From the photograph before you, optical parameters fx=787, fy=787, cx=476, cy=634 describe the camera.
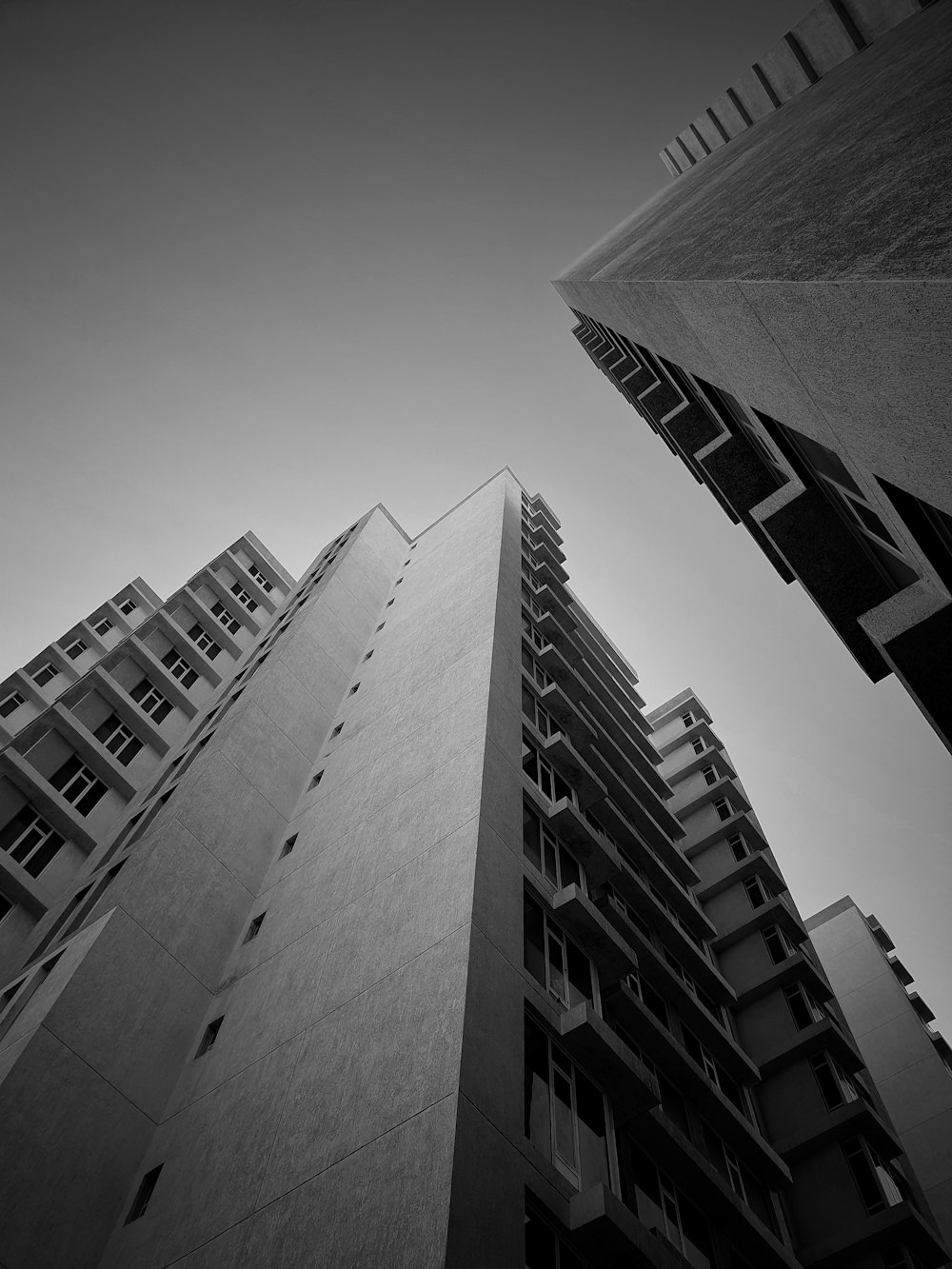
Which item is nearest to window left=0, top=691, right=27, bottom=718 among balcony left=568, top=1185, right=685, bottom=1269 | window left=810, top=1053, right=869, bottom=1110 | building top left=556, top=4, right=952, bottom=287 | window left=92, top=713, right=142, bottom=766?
window left=92, top=713, right=142, bottom=766

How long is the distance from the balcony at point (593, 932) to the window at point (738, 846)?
50.1 feet

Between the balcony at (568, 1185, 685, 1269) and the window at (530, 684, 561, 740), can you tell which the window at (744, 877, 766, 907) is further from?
the balcony at (568, 1185, 685, 1269)

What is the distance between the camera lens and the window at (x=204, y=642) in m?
35.9

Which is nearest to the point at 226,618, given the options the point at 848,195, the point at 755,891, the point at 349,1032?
the point at 755,891

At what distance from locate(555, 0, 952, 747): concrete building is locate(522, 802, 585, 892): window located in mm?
8760

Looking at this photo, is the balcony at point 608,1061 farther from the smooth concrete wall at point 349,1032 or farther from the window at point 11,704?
the window at point 11,704

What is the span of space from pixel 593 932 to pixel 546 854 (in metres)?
2.02

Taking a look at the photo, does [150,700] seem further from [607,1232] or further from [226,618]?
[607,1232]

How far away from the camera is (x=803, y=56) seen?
13430 millimetres

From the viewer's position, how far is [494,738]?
16219 mm

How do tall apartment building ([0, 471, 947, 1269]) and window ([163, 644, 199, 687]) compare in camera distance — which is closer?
tall apartment building ([0, 471, 947, 1269])

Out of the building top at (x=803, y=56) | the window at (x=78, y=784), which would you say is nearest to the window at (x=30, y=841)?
the window at (x=78, y=784)

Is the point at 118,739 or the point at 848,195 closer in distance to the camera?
the point at 848,195

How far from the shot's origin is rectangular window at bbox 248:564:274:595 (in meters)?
44.8
